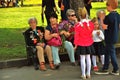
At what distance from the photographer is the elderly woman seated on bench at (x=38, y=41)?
9.48 meters

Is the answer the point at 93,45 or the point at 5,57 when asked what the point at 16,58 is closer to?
the point at 5,57

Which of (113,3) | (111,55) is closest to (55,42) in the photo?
(111,55)

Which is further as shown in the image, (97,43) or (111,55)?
(97,43)

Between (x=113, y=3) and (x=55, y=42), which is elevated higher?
(x=113, y=3)

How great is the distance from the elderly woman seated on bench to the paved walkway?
0.89ft

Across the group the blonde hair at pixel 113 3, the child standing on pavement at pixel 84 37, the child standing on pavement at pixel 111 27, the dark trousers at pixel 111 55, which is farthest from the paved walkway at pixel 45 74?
the blonde hair at pixel 113 3

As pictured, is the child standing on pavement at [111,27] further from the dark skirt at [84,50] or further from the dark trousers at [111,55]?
the dark skirt at [84,50]

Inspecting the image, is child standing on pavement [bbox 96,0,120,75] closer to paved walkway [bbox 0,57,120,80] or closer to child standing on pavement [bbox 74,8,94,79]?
child standing on pavement [bbox 74,8,94,79]

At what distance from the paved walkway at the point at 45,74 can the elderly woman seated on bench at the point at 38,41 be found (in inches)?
10.7

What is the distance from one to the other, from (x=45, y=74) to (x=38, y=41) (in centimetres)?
102

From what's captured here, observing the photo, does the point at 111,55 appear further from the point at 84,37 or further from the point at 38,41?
the point at 38,41

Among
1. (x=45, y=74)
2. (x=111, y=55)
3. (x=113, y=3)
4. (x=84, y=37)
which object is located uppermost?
(x=113, y=3)

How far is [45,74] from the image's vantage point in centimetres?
910

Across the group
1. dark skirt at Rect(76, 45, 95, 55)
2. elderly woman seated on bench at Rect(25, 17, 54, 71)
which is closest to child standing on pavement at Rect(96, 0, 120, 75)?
dark skirt at Rect(76, 45, 95, 55)
